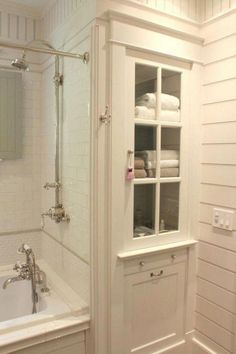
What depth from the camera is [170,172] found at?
197cm

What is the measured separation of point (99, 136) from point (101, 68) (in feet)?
1.20

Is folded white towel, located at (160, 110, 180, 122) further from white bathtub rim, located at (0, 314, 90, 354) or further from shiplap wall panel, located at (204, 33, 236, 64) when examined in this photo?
white bathtub rim, located at (0, 314, 90, 354)

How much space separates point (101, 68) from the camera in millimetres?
1657

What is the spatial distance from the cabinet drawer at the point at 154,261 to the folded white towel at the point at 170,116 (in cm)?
85

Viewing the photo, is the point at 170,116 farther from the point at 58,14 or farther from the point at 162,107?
the point at 58,14

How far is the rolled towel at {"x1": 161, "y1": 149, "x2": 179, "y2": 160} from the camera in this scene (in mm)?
1941

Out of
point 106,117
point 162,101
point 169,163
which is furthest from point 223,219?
point 106,117

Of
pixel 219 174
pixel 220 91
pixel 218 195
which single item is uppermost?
pixel 220 91

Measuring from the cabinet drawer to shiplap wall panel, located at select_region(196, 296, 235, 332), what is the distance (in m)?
0.32

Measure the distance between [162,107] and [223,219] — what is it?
79 cm

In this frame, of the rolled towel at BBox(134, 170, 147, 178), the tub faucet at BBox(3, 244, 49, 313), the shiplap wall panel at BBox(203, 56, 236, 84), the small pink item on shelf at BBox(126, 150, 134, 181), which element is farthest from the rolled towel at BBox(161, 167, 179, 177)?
the tub faucet at BBox(3, 244, 49, 313)

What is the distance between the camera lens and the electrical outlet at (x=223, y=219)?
1.84 meters

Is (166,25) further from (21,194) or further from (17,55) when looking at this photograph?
(21,194)

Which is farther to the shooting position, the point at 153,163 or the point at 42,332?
the point at 153,163
